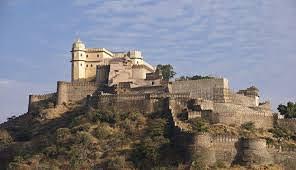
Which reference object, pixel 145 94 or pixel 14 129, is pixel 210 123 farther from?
pixel 14 129

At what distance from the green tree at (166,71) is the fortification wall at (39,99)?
10.1m

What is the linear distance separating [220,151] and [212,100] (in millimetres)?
9178

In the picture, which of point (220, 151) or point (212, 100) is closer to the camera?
point (220, 151)

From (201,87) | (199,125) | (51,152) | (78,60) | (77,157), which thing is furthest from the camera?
(78,60)

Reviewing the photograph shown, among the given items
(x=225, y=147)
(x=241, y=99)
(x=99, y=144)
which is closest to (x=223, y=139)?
(x=225, y=147)

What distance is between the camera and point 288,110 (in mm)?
66000

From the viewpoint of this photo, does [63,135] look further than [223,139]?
Yes

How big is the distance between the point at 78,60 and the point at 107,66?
319 centimetres

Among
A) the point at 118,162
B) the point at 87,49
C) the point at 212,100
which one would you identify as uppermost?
the point at 87,49

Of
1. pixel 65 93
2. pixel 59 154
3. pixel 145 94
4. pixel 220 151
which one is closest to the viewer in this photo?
pixel 220 151

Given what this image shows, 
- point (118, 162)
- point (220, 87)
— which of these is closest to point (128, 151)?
point (118, 162)

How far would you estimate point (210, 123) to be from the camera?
59.0 metres

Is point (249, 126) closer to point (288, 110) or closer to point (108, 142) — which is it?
point (288, 110)

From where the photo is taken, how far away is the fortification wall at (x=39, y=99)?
70062 mm
